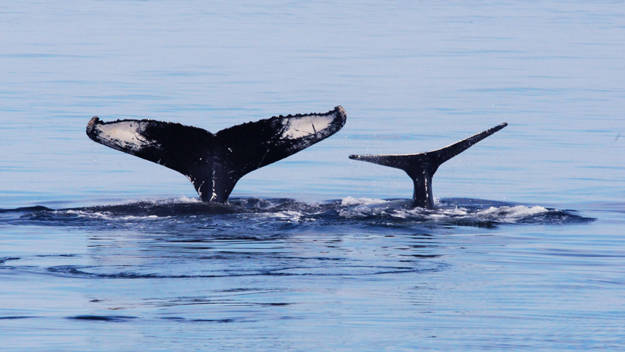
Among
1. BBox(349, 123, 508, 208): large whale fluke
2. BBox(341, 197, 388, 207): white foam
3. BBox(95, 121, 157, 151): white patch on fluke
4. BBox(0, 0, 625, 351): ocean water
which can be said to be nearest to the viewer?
BBox(0, 0, 625, 351): ocean water

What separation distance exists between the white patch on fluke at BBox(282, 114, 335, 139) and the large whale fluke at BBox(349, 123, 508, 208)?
58 centimetres

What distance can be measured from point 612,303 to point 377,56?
31908mm

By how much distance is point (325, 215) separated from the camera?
16062mm

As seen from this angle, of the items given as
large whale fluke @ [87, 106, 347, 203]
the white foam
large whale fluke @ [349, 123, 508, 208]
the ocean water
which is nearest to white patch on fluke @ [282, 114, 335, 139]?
large whale fluke @ [87, 106, 347, 203]

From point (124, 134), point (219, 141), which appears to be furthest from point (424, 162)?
point (124, 134)

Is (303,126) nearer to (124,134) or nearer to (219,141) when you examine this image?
(219,141)

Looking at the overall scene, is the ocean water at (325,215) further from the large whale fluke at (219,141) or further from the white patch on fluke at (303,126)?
the white patch on fluke at (303,126)

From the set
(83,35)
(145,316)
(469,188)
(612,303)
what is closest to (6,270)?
(145,316)

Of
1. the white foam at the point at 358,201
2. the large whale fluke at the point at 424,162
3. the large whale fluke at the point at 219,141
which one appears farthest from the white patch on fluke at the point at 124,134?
the white foam at the point at 358,201

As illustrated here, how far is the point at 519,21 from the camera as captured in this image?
64.0 meters

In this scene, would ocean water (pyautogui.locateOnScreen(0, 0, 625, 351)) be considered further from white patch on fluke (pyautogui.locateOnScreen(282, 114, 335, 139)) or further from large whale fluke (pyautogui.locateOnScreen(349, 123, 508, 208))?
white patch on fluke (pyautogui.locateOnScreen(282, 114, 335, 139))

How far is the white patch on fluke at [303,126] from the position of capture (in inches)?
605

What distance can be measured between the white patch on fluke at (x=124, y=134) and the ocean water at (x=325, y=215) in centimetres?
78

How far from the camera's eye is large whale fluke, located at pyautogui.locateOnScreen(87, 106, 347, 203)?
15.3 meters
